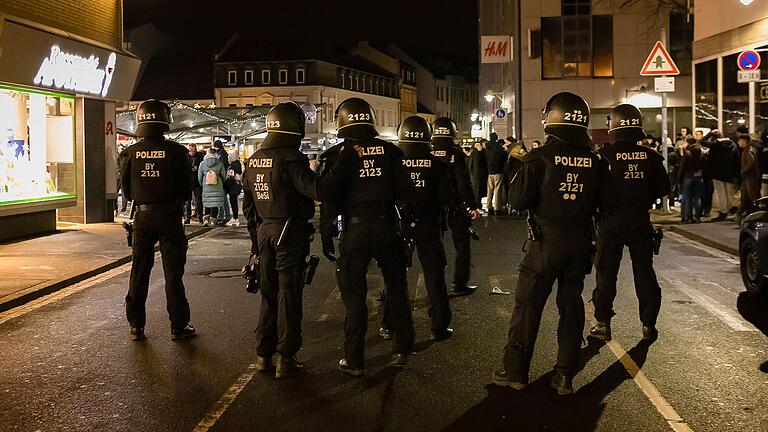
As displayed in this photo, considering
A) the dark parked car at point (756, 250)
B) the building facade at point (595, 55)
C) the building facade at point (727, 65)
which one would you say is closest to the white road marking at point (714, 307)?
the dark parked car at point (756, 250)

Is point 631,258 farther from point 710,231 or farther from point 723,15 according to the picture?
point 723,15

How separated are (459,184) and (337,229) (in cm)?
284

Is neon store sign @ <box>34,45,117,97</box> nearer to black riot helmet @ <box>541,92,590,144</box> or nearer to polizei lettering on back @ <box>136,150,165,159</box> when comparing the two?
polizei lettering on back @ <box>136,150,165,159</box>

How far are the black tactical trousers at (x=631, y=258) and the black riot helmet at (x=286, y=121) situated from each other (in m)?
2.89

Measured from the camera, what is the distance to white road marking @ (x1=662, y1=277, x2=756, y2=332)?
8461 millimetres

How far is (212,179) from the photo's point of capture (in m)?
19.4

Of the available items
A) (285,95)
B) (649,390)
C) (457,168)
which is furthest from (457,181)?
(285,95)

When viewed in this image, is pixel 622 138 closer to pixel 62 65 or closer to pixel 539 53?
pixel 62 65

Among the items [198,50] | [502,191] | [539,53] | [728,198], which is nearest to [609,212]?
[728,198]

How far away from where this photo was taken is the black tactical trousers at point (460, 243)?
31.4 ft

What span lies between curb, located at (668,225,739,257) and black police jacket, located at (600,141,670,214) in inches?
281

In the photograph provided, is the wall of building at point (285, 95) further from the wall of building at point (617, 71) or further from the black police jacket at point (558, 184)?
the black police jacket at point (558, 184)

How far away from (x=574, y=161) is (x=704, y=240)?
10706 millimetres

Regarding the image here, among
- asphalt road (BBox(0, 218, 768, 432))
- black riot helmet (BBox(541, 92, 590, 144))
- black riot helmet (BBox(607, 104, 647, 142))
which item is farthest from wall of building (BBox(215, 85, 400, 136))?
black riot helmet (BBox(541, 92, 590, 144))
